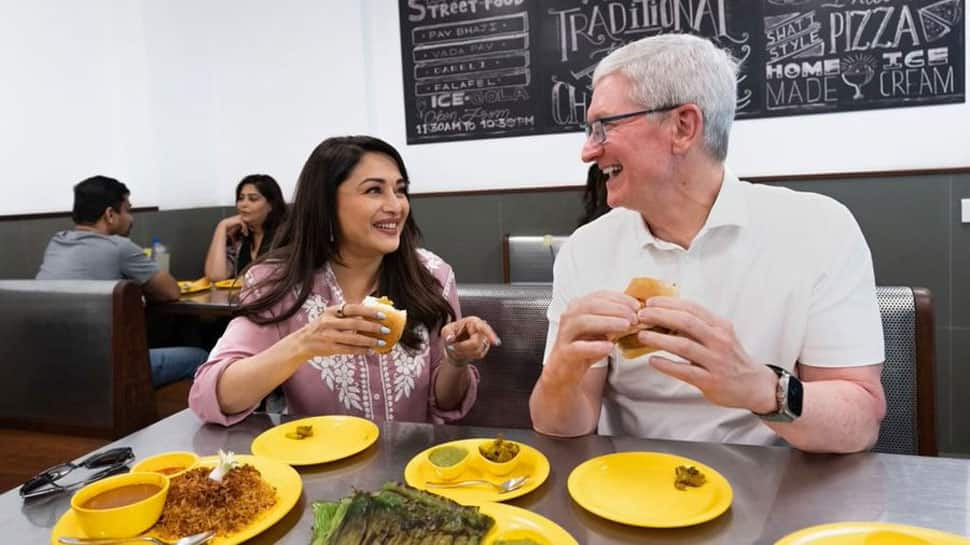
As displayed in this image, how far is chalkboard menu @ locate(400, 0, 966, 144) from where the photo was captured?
3.65 m

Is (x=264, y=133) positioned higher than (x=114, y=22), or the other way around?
(x=114, y=22)

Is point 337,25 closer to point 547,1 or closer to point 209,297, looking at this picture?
point 547,1

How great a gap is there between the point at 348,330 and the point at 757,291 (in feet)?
2.85

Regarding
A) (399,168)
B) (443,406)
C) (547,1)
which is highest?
(547,1)

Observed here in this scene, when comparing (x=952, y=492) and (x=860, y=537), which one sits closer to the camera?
(x=860, y=537)

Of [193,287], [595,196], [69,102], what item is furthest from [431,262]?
[69,102]

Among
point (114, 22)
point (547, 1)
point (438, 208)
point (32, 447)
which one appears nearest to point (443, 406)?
point (32, 447)

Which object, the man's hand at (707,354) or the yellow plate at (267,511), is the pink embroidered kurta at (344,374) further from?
the man's hand at (707,354)

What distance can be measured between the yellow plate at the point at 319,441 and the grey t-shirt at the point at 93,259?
2507 mm

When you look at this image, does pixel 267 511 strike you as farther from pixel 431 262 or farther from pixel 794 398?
pixel 431 262

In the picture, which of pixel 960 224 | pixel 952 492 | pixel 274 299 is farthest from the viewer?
pixel 960 224

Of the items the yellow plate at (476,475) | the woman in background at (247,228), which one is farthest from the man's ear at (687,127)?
the woman in background at (247,228)

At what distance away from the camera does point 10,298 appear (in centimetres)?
287

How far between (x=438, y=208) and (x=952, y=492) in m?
3.88
